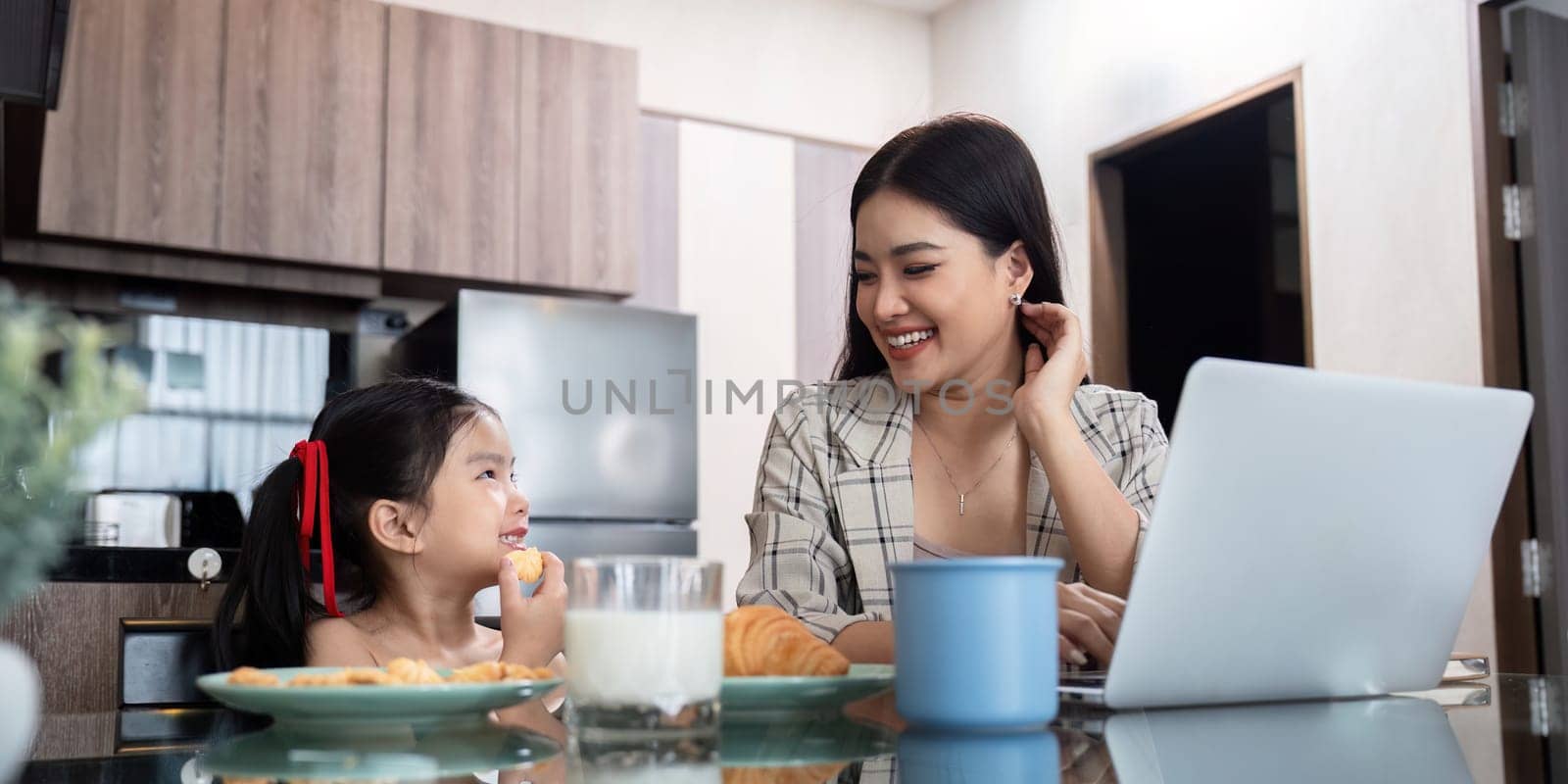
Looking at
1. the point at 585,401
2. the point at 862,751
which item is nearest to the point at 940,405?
the point at 862,751

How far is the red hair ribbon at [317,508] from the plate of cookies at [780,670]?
78 cm

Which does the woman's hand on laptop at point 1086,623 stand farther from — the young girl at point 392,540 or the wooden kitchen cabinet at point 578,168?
the wooden kitchen cabinet at point 578,168

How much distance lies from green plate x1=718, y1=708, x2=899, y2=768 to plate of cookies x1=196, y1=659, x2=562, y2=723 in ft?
0.37

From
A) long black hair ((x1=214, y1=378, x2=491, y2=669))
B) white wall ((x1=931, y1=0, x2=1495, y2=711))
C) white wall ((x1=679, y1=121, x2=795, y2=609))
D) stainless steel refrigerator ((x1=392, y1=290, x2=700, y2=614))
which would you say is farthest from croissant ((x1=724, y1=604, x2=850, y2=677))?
white wall ((x1=679, y1=121, x2=795, y2=609))

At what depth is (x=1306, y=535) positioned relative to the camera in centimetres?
88

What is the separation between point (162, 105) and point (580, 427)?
1.27 meters

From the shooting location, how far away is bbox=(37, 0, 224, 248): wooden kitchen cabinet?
3.13 meters

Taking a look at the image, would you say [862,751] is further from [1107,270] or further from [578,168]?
[1107,270]

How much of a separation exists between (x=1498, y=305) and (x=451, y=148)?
8.62 feet

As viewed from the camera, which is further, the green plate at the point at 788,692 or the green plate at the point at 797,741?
the green plate at the point at 788,692

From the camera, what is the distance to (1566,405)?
3.11 meters

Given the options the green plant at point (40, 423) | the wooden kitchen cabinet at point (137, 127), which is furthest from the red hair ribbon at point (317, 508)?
the wooden kitchen cabinet at point (137, 127)

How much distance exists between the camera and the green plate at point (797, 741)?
645mm

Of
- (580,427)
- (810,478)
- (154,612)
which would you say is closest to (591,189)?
(580,427)
